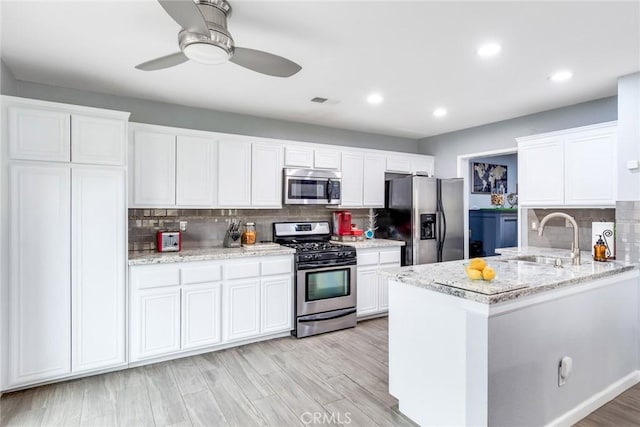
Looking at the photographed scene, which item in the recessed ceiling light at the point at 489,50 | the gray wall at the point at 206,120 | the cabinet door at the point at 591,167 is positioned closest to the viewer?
the recessed ceiling light at the point at 489,50

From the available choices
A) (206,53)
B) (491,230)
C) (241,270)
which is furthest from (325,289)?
(491,230)

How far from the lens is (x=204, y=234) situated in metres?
4.06

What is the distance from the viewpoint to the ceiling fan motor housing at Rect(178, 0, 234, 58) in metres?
1.90

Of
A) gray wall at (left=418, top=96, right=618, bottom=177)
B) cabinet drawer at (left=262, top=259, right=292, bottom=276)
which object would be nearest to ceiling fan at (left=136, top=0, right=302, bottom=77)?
cabinet drawer at (left=262, top=259, right=292, bottom=276)

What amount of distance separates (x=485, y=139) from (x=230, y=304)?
3.95 metres

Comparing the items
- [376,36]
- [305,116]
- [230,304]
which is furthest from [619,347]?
[305,116]

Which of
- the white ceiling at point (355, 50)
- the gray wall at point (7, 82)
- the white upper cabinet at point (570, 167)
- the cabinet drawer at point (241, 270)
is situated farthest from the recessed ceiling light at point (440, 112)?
the gray wall at point (7, 82)

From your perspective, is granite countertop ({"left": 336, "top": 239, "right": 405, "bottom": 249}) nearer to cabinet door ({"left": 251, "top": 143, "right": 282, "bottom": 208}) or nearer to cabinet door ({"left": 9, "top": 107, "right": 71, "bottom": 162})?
cabinet door ({"left": 251, "top": 143, "right": 282, "bottom": 208})

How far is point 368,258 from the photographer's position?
4410mm

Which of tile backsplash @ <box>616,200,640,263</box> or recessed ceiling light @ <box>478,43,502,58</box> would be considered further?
tile backsplash @ <box>616,200,640,263</box>

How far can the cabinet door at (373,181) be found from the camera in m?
4.90

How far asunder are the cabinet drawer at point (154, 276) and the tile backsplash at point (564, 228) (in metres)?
4.03

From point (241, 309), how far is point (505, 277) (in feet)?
8.05

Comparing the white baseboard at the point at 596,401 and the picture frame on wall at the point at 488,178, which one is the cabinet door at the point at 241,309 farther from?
the picture frame on wall at the point at 488,178
